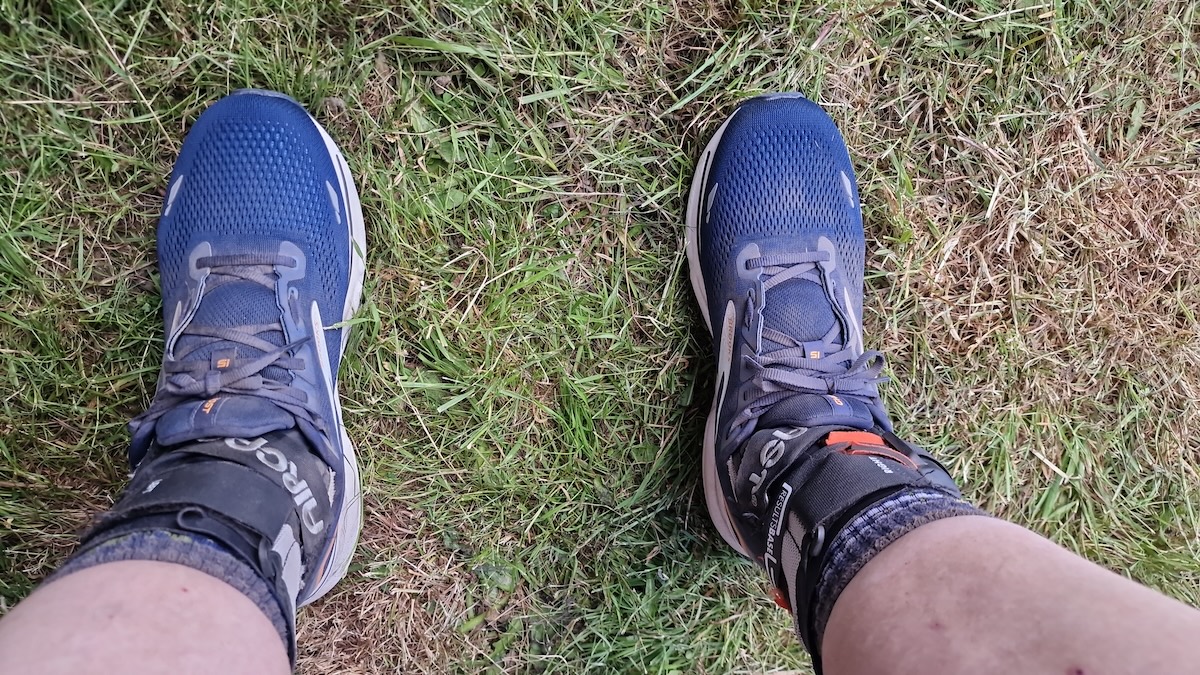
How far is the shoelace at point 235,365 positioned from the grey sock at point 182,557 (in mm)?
372

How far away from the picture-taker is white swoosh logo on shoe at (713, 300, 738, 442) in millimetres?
1507

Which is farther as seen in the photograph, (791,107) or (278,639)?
(791,107)

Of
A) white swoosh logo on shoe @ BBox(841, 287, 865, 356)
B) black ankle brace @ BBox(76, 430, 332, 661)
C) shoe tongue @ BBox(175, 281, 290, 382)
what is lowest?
black ankle brace @ BBox(76, 430, 332, 661)

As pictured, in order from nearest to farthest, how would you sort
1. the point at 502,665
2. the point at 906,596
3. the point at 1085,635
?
the point at 1085,635 → the point at 906,596 → the point at 502,665

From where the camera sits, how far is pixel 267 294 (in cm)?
143

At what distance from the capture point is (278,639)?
1003 millimetres

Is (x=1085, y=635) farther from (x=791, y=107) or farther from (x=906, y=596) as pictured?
(x=791, y=107)

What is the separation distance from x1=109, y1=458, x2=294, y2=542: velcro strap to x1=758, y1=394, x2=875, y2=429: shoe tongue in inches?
35.5

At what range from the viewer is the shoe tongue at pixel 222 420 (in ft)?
3.99

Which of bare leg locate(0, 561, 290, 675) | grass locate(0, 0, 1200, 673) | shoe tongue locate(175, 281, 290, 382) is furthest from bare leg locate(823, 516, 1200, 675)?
shoe tongue locate(175, 281, 290, 382)

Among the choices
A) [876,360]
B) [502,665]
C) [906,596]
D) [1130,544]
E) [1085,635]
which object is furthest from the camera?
[1130,544]

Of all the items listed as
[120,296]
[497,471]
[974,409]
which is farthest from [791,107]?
[120,296]

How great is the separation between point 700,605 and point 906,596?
0.72 meters

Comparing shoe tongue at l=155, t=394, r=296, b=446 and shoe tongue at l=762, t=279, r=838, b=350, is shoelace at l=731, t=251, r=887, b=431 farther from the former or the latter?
shoe tongue at l=155, t=394, r=296, b=446
